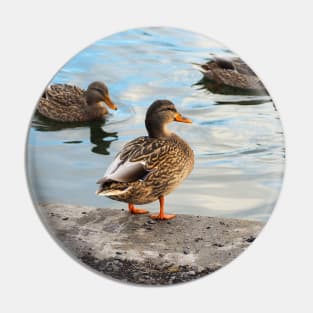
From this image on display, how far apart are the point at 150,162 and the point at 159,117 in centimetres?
28

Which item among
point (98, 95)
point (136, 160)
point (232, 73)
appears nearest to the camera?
point (136, 160)

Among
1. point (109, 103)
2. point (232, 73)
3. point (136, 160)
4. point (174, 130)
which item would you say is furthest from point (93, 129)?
point (232, 73)

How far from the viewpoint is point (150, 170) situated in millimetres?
3773

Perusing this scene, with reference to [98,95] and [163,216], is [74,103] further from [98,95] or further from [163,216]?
[163,216]

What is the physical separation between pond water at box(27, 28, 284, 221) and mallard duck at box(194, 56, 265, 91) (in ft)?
0.17

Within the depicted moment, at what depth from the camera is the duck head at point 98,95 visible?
3871 millimetres

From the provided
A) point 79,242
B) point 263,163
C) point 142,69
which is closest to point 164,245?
point 79,242

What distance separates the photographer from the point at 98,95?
3.89 m

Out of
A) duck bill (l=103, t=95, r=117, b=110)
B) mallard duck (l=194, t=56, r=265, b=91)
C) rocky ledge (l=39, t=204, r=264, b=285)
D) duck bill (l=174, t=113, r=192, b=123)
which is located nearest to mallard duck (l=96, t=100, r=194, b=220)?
duck bill (l=174, t=113, r=192, b=123)

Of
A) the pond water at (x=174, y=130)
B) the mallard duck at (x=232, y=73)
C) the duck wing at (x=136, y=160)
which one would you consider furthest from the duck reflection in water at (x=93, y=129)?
the mallard duck at (x=232, y=73)

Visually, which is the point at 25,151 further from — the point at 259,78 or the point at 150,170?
the point at 259,78

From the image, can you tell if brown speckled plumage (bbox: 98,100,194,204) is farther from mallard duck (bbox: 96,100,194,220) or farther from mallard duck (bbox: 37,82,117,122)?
mallard duck (bbox: 37,82,117,122)

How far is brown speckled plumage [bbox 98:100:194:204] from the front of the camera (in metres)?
3.75

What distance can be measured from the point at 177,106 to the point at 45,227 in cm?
108
